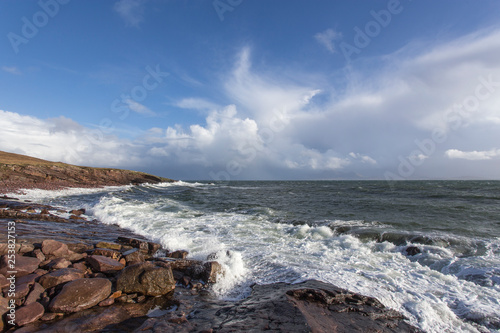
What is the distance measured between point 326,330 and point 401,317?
7.29ft

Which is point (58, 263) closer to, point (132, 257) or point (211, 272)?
point (132, 257)

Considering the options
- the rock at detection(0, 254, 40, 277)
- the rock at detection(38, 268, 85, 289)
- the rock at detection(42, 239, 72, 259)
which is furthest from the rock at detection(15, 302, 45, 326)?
the rock at detection(42, 239, 72, 259)

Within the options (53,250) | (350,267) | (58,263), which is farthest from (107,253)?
(350,267)

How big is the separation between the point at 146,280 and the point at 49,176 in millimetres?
56526

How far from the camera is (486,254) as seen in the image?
988cm

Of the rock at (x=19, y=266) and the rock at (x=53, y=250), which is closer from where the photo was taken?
the rock at (x=19, y=266)

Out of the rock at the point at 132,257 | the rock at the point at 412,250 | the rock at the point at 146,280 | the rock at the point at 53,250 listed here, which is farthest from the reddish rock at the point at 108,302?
the rock at the point at 412,250

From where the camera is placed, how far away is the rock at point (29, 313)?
448 centimetres

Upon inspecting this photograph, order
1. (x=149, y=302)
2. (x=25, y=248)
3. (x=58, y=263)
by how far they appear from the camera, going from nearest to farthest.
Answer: (x=149, y=302) → (x=58, y=263) → (x=25, y=248)

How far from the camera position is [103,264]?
6.84 meters

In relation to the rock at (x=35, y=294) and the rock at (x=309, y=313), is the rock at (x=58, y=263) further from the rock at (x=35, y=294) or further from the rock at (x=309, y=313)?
the rock at (x=309, y=313)

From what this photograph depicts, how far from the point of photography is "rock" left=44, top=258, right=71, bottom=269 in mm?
6410

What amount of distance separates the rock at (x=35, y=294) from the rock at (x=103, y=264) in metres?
1.46

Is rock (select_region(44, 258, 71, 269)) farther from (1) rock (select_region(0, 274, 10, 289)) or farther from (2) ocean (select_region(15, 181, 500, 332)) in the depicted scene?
(2) ocean (select_region(15, 181, 500, 332))
